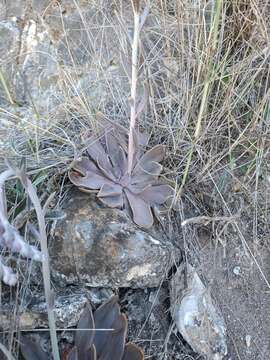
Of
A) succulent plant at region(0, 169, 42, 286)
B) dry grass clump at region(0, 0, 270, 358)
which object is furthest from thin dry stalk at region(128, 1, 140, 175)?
succulent plant at region(0, 169, 42, 286)

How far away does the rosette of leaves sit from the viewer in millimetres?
1500

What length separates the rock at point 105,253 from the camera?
1.67 metres

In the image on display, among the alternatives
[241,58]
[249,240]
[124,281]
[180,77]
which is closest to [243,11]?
[241,58]

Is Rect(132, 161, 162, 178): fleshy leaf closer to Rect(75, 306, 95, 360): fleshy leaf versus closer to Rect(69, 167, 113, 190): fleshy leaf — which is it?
Rect(69, 167, 113, 190): fleshy leaf

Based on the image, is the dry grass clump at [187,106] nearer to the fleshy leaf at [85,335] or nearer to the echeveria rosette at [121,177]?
the echeveria rosette at [121,177]

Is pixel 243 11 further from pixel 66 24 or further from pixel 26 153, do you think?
pixel 26 153

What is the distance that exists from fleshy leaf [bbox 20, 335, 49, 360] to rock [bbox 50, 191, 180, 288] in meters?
0.23

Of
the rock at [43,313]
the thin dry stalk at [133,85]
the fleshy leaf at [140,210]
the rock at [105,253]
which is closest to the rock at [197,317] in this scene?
the rock at [105,253]

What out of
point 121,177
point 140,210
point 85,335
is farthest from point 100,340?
point 121,177

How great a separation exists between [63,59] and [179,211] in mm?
688

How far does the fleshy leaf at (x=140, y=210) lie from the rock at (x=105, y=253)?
0.10 feet

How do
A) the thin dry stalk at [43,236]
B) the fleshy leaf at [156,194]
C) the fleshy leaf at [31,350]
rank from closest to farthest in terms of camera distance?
the thin dry stalk at [43,236]
the fleshy leaf at [31,350]
the fleshy leaf at [156,194]

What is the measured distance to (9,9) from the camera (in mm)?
2039

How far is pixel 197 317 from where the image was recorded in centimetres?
168
